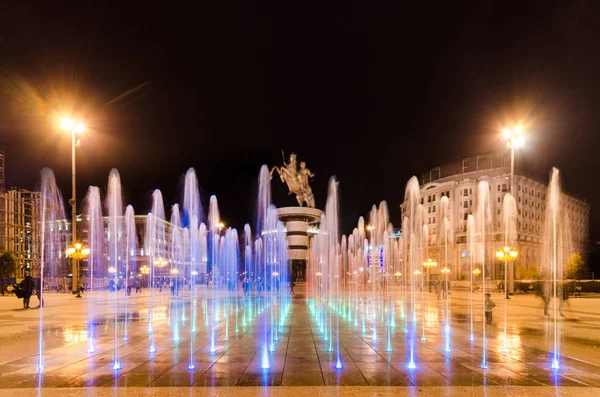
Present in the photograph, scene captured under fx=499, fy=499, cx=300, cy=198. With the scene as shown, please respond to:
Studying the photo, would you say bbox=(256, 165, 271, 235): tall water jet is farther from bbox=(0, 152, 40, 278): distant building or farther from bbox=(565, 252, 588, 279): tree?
bbox=(0, 152, 40, 278): distant building

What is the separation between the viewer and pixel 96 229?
4702 inches

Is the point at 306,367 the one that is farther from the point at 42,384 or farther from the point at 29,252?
the point at 29,252

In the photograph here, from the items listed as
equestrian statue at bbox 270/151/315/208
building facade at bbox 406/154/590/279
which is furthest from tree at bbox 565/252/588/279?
equestrian statue at bbox 270/151/315/208

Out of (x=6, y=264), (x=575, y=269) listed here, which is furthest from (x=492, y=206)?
(x=6, y=264)

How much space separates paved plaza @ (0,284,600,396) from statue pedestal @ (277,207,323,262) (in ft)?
96.3

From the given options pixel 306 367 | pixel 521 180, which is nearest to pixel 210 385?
pixel 306 367

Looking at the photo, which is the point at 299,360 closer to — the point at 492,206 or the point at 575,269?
the point at 575,269

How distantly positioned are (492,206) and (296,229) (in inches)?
2873

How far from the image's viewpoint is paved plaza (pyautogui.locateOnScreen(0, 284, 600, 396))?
8.84 m

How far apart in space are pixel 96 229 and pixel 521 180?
98.2 meters

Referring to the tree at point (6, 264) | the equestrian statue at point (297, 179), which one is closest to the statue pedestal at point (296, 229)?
the equestrian statue at point (297, 179)

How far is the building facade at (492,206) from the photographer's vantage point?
103062 mm

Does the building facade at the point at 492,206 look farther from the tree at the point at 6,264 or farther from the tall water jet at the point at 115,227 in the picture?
the tree at the point at 6,264

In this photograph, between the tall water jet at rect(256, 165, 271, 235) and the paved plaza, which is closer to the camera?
the paved plaza
